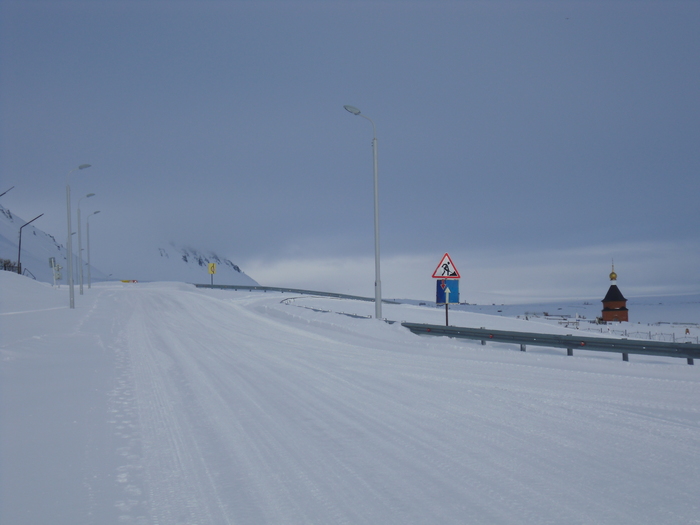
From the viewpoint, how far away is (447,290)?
1939 centimetres

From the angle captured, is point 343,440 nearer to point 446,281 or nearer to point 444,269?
point 444,269

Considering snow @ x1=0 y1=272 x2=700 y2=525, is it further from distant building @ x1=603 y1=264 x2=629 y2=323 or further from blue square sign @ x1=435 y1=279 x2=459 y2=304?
distant building @ x1=603 y1=264 x2=629 y2=323

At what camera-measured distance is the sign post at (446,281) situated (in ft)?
62.0

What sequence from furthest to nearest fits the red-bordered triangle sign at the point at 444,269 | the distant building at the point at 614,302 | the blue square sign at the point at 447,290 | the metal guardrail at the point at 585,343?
the distant building at the point at 614,302 → the blue square sign at the point at 447,290 → the red-bordered triangle sign at the point at 444,269 → the metal guardrail at the point at 585,343

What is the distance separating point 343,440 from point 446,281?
13717 millimetres

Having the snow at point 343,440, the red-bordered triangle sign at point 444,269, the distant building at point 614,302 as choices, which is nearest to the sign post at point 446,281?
the red-bordered triangle sign at point 444,269

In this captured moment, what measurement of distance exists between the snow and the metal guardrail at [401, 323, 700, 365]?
488 millimetres

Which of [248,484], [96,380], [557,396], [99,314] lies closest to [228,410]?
[248,484]

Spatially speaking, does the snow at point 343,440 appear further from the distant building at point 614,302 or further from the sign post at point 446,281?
the distant building at point 614,302

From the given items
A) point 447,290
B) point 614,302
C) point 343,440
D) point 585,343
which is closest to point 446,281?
point 447,290

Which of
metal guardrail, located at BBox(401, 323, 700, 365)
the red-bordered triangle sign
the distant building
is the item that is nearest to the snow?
metal guardrail, located at BBox(401, 323, 700, 365)

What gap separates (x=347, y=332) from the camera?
20594 mm

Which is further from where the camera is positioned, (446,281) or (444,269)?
(446,281)

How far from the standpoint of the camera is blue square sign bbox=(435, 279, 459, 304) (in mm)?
19297
